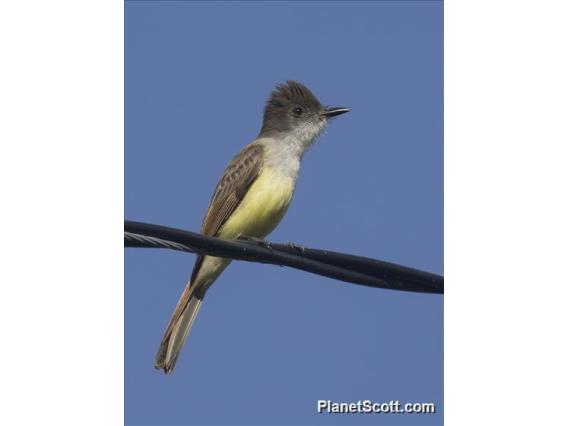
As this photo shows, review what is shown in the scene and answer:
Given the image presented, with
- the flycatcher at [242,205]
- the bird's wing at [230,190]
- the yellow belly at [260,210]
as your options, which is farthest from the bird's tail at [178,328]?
the yellow belly at [260,210]

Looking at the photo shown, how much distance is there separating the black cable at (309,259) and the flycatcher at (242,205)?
2.85 meters

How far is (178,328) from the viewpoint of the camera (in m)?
8.29

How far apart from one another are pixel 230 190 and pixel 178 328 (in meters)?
1.45

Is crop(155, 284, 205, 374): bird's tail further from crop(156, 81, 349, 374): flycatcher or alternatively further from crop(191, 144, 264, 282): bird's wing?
crop(191, 144, 264, 282): bird's wing

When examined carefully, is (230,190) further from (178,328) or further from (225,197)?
(178,328)

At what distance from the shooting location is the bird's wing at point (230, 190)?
8.61 meters

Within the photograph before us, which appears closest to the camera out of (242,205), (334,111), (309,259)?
(309,259)

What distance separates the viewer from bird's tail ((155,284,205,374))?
7973mm

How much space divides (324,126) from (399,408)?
4559 mm

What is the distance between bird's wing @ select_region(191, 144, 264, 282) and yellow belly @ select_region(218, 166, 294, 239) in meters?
0.07

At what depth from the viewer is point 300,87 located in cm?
1035

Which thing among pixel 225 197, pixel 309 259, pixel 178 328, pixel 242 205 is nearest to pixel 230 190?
pixel 225 197
